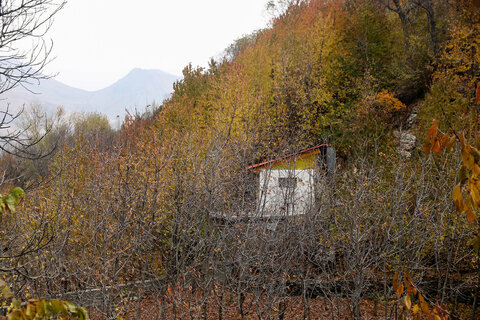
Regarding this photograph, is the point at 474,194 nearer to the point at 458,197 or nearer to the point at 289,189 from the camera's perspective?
the point at 458,197

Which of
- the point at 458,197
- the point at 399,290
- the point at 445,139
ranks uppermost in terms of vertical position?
the point at 445,139

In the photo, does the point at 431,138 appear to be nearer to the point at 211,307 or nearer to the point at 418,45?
the point at 211,307

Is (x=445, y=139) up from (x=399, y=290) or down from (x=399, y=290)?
up

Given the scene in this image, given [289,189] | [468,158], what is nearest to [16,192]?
[468,158]

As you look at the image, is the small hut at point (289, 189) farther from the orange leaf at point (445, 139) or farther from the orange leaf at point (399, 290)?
the orange leaf at point (445, 139)

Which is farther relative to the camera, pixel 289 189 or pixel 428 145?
pixel 289 189

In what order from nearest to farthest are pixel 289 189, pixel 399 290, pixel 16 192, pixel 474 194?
pixel 474 194, pixel 399 290, pixel 16 192, pixel 289 189

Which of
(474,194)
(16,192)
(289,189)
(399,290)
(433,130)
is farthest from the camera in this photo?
(289,189)

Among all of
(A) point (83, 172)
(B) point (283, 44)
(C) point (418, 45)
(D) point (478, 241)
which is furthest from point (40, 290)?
(B) point (283, 44)

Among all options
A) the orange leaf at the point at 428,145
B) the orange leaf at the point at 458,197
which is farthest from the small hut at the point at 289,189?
the orange leaf at the point at 458,197

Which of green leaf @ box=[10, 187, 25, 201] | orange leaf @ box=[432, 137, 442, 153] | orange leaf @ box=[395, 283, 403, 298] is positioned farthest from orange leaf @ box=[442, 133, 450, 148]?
green leaf @ box=[10, 187, 25, 201]

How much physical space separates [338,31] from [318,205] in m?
22.5

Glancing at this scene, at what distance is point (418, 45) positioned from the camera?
21.9 metres

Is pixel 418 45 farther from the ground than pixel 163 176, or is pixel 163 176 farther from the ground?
pixel 418 45
